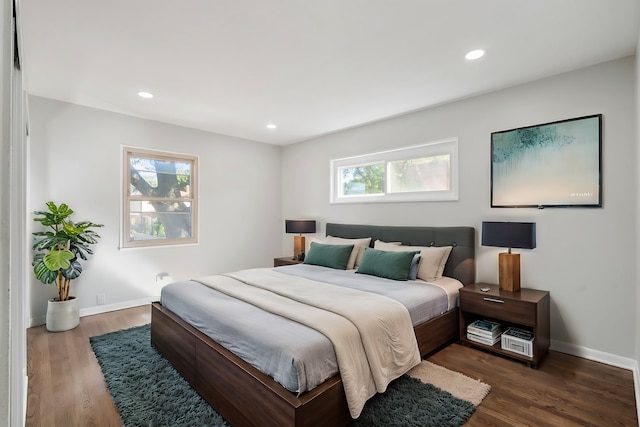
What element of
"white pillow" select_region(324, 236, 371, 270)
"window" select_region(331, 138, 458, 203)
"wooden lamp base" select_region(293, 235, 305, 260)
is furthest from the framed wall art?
"wooden lamp base" select_region(293, 235, 305, 260)

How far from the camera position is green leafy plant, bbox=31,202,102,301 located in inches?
124

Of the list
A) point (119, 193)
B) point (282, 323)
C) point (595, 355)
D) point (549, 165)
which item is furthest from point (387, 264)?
point (119, 193)

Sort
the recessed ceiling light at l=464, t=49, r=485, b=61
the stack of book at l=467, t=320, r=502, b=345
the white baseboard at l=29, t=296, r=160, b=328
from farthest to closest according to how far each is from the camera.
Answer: the white baseboard at l=29, t=296, r=160, b=328
the stack of book at l=467, t=320, r=502, b=345
the recessed ceiling light at l=464, t=49, r=485, b=61

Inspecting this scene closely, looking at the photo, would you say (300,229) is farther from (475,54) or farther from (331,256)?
(475,54)

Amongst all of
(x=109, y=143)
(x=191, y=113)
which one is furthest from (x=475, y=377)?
(x=109, y=143)

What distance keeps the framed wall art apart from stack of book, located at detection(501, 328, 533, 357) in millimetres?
1196

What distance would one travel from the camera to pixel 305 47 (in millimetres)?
2459

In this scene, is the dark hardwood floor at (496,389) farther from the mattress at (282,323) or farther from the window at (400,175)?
the window at (400,175)

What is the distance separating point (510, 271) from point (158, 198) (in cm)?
441

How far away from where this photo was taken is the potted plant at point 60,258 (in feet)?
10.4

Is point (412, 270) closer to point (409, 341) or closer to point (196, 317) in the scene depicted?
point (409, 341)

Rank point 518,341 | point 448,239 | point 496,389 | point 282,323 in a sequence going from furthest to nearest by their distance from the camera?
point 448,239 < point 518,341 < point 496,389 < point 282,323

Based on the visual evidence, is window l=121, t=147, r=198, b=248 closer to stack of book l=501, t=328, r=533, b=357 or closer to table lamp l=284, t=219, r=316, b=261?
table lamp l=284, t=219, r=316, b=261

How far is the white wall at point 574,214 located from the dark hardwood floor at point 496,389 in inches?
13.9
